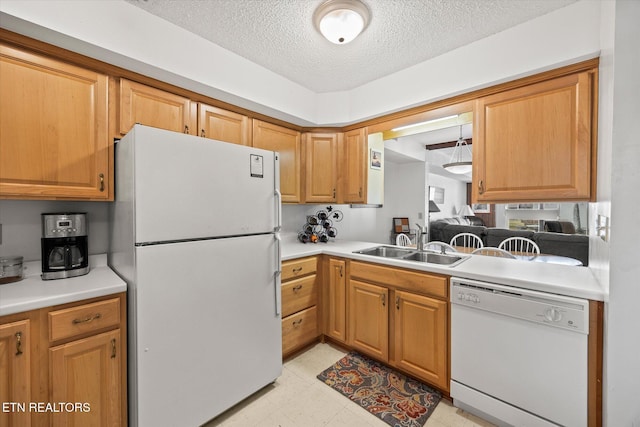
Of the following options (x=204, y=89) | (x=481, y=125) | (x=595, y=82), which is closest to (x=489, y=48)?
(x=481, y=125)

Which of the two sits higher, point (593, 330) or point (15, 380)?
point (593, 330)

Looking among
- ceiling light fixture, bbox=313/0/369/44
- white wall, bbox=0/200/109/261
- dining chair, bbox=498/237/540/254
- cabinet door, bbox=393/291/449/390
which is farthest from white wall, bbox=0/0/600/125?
dining chair, bbox=498/237/540/254

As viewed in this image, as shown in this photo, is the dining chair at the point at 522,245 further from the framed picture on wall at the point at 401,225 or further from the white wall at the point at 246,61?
the white wall at the point at 246,61

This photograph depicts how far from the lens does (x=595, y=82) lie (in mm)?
1522

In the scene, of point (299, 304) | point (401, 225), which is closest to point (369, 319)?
point (299, 304)

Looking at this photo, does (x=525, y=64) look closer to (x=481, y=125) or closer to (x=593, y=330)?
(x=481, y=125)

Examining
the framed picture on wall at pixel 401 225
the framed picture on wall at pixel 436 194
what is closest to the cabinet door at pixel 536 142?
the framed picture on wall at pixel 401 225

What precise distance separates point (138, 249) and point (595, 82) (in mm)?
2618

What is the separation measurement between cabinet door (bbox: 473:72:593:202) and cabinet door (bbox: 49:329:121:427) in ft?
7.90

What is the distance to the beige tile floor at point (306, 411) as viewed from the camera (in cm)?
159

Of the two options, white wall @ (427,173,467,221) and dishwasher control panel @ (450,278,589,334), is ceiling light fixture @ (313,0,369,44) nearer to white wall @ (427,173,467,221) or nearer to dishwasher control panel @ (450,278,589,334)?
dishwasher control panel @ (450,278,589,334)

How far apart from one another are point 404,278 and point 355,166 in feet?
4.19

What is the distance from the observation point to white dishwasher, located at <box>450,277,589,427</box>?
51.6 inches

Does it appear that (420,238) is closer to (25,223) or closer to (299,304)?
(299,304)
